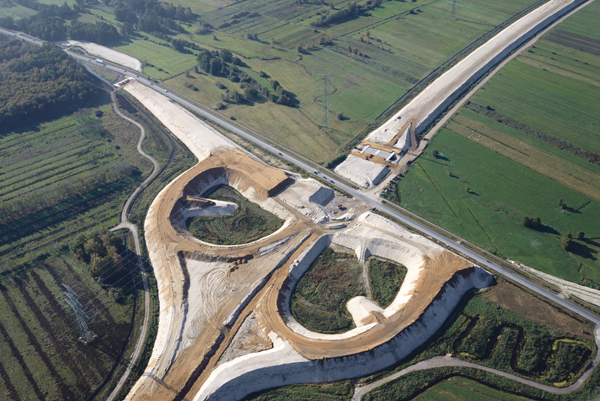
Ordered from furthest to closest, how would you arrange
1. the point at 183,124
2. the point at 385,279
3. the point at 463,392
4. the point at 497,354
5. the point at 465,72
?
the point at 465,72 → the point at 183,124 → the point at 385,279 → the point at 497,354 → the point at 463,392

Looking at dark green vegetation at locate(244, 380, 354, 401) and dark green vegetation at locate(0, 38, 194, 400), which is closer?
dark green vegetation at locate(244, 380, 354, 401)

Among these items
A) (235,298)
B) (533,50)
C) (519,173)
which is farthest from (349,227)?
(533,50)


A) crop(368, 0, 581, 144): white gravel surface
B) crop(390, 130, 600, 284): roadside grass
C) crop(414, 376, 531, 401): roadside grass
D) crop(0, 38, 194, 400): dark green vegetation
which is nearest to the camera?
crop(414, 376, 531, 401): roadside grass

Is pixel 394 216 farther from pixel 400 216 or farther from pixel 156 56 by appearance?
pixel 156 56

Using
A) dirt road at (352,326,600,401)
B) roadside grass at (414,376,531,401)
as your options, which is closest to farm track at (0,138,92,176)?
dirt road at (352,326,600,401)

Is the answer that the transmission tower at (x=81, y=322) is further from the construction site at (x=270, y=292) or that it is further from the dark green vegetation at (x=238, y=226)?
the dark green vegetation at (x=238, y=226)

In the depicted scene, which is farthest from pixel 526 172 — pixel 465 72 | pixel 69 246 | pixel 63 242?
pixel 63 242

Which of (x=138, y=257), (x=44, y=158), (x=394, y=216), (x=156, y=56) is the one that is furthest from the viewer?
(x=156, y=56)

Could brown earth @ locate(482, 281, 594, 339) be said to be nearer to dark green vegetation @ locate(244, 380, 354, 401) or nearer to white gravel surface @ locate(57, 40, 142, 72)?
dark green vegetation @ locate(244, 380, 354, 401)
